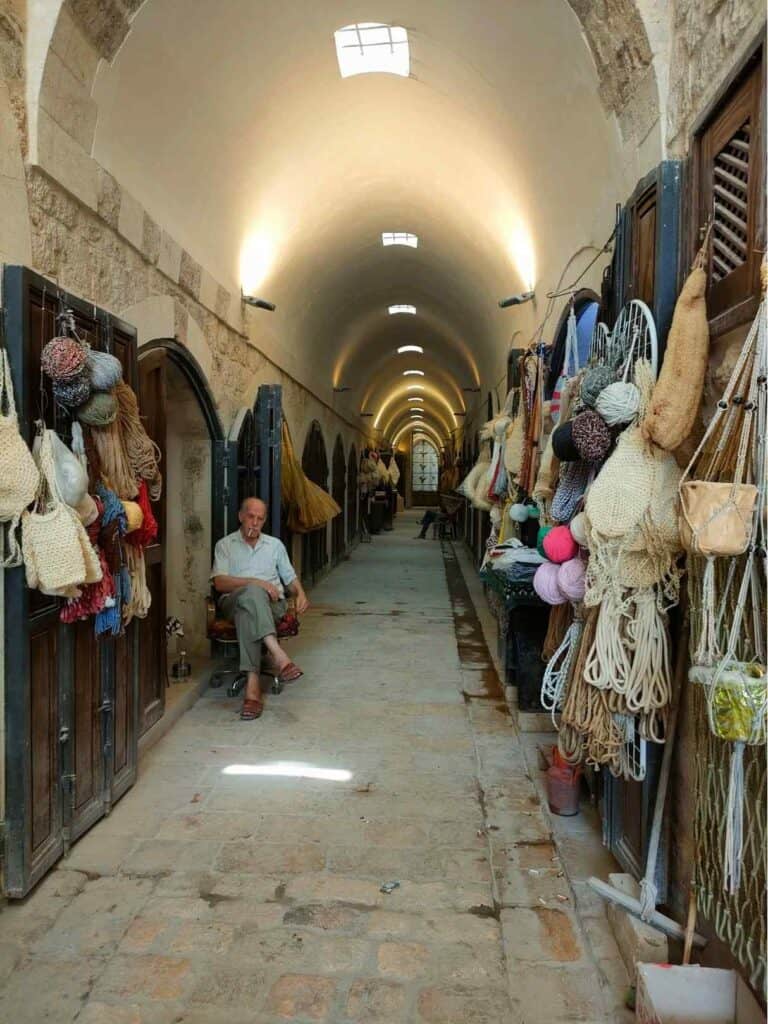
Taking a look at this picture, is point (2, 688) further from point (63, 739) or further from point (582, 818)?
point (582, 818)

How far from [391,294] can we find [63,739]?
9.04 meters

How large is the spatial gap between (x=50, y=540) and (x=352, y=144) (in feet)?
15.6

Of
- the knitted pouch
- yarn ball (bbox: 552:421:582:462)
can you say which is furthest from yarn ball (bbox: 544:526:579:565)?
yarn ball (bbox: 552:421:582:462)

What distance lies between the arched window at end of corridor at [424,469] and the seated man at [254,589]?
31603 millimetres

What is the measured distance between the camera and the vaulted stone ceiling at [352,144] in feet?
11.4

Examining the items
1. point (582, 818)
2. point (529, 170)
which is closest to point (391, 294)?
point (529, 170)

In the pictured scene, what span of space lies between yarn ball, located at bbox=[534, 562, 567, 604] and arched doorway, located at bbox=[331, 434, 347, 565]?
27.8ft

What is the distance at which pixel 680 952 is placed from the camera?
212 cm

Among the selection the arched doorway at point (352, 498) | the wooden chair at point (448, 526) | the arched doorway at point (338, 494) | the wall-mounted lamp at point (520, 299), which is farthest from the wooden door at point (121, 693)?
the wooden chair at point (448, 526)

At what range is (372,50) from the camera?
4.62 metres

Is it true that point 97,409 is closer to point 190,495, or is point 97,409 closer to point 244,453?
point 190,495

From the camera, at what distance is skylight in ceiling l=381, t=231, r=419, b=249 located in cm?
809

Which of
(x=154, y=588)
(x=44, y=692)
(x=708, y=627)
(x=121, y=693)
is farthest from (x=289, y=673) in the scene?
(x=708, y=627)

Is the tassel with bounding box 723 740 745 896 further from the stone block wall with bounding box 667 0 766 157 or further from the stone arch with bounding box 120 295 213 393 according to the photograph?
the stone arch with bounding box 120 295 213 393
